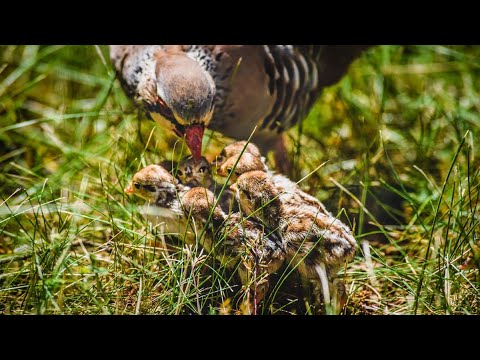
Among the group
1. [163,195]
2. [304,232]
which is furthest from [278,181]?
[163,195]

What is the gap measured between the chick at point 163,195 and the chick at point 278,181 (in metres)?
0.13

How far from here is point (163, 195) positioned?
1449mm

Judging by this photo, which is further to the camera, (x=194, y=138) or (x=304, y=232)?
(x=194, y=138)

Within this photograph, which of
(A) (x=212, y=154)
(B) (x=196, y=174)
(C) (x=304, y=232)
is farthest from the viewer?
(A) (x=212, y=154)

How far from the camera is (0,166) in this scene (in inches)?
77.0

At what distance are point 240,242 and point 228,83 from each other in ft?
1.67

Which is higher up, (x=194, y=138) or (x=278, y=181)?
(x=194, y=138)

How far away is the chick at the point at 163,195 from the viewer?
1.44 metres

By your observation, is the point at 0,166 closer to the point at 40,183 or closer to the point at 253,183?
the point at 40,183

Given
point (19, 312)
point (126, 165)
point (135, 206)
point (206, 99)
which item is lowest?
point (19, 312)

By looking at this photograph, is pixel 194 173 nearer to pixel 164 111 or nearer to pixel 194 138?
pixel 194 138

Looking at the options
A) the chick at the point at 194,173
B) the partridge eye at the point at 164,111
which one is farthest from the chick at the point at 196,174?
the partridge eye at the point at 164,111
